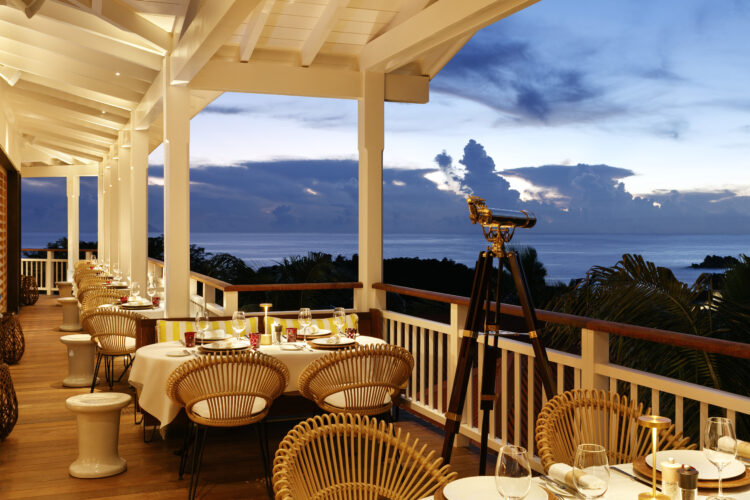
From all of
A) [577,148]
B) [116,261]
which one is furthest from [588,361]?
[577,148]

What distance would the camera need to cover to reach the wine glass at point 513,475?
4.90 feet

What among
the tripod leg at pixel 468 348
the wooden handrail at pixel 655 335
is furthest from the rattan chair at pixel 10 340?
the wooden handrail at pixel 655 335

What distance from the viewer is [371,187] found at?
6.17 meters

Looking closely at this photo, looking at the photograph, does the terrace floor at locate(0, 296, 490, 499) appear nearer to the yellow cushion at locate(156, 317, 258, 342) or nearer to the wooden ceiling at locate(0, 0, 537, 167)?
the yellow cushion at locate(156, 317, 258, 342)

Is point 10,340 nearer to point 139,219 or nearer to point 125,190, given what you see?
point 139,219

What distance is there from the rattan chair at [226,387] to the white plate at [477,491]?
2066 millimetres

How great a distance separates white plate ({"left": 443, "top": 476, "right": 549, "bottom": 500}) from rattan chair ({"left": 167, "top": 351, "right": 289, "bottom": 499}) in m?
2.07

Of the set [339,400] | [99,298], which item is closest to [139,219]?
[99,298]

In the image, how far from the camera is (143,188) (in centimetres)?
942

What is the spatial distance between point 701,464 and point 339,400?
8.14 feet

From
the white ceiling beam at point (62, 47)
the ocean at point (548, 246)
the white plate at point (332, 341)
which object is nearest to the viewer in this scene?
the white plate at point (332, 341)

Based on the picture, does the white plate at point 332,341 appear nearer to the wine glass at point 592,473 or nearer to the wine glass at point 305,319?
the wine glass at point 305,319

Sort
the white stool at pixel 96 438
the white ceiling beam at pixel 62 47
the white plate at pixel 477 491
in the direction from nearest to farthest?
the white plate at pixel 477 491, the white stool at pixel 96 438, the white ceiling beam at pixel 62 47

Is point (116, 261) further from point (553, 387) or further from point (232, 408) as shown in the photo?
point (553, 387)
